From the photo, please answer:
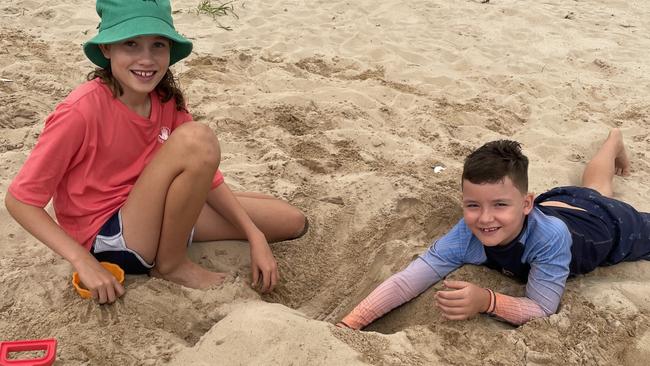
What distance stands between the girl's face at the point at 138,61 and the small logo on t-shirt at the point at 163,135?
0.21 metres

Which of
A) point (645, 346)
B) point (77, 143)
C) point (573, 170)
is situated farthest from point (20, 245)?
point (573, 170)

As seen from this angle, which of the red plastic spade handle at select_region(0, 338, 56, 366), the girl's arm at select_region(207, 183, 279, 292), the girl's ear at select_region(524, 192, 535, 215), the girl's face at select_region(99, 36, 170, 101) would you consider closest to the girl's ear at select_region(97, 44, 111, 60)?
the girl's face at select_region(99, 36, 170, 101)

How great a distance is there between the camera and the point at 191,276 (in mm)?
2336

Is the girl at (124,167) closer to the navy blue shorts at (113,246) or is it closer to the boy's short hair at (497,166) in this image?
the navy blue shorts at (113,246)

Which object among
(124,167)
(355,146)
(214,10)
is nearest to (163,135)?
(124,167)

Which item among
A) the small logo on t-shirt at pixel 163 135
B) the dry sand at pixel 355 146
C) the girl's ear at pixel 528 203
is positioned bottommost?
the dry sand at pixel 355 146

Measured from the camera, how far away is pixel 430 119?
3.78 meters

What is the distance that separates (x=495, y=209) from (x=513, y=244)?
0.17 m

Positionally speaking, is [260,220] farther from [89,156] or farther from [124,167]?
[89,156]

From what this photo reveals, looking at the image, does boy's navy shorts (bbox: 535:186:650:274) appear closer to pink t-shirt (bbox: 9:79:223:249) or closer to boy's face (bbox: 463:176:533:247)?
boy's face (bbox: 463:176:533:247)

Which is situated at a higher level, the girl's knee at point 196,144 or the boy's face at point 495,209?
the girl's knee at point 196,144

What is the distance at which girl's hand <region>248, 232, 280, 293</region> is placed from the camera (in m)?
2.40

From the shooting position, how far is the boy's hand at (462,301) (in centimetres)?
210

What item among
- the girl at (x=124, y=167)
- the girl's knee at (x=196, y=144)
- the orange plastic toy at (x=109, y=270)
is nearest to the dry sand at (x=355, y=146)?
the orange plastic toy at (x=109, y=270)
